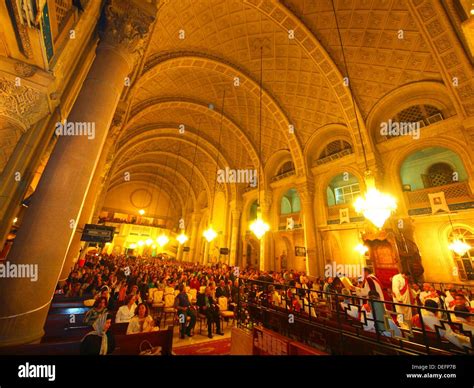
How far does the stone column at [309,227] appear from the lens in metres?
11.0

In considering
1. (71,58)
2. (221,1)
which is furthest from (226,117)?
(71,58)

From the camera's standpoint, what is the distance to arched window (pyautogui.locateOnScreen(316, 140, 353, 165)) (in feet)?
37.2

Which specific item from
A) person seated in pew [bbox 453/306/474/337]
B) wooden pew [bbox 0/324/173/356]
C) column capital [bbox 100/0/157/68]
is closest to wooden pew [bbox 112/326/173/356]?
wooden pew [bbox 0/324/173/356]

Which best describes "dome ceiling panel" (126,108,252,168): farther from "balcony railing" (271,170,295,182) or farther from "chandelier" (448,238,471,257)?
"chandelier" (448,238,471,257)

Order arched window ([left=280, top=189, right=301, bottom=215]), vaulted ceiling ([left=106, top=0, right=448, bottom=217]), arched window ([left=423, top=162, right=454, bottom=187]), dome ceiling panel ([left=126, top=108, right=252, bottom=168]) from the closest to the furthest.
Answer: vaulted ceiling ([left=106, top=0, right=448, bottom=217]) → arched window ([left=423, top=162, right=454, bottom=187]) → dome ceiling panel ([left=126, top=108, right=252, bottom=168]) → arched window ([left=280, top=189, right=301, bottom=215])

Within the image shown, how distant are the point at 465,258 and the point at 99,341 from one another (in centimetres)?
1256

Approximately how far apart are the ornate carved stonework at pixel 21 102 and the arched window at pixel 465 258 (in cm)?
1352

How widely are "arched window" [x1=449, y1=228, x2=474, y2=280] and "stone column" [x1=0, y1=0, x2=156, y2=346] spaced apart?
1251 centimetres

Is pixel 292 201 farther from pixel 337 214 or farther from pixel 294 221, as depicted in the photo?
pixel 337 214

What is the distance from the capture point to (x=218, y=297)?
22.9ft

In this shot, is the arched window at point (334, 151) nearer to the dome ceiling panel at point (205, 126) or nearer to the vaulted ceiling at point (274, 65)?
the vaulted ceiling at point (274, 65)

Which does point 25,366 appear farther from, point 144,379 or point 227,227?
point 227,227

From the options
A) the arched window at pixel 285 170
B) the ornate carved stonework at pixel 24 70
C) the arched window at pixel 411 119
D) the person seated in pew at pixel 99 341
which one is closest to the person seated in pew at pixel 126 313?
the person seated in pew at pixel 99 341

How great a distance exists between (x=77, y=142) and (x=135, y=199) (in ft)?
101
